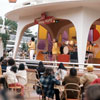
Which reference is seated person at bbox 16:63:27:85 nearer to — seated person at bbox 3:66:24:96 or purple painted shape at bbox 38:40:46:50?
seated person at bbox 3:66:24:96

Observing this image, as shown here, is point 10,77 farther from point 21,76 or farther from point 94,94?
point 94,94

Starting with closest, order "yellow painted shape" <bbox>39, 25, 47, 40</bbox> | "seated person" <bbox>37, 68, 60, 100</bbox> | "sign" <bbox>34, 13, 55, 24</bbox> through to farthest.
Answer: "seated person" <bbox>37, 68, 60, 100</bbox>, "sign" <bbox>34, 13, 55, 24</bbox>, "yellow painted shape" <bbox>39, 25, 47, 40</bbox>

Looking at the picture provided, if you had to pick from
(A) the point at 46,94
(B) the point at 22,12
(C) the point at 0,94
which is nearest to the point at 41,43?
(B) the point at 22,12

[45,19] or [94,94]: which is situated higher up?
[45,19]

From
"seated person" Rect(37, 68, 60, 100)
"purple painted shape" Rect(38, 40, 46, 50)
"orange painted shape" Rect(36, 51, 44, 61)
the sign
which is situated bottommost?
"seated person" Rect(37, 68, 60, 100)

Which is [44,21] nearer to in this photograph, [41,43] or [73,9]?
[73,9]

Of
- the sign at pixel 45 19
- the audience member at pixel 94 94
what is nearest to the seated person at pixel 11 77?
the audience member at pixel 94 94

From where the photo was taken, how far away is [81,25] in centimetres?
1294

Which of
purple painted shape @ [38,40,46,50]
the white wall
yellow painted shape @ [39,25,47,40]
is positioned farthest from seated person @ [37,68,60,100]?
yellow painted shape @ [39,25,47,40]

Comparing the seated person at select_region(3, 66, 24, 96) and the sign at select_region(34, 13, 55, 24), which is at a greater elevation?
the sign at select_region(34, 13, 55, 24)

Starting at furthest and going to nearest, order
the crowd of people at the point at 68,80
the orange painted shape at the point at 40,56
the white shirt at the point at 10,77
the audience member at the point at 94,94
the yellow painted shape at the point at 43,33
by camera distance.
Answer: the yellow painted shape at the point at 43,33, the orange painted shape at the point at 40,56, the white shirt at the point at 10,77, the crowd of people at the point at 68,80, the audience member at the point at 94,94

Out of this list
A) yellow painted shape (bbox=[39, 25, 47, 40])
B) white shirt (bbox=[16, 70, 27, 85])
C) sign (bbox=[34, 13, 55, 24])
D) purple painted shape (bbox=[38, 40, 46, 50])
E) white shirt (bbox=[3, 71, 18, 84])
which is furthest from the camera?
yellow painted shape (bbox=[39, 25, 47, 40])

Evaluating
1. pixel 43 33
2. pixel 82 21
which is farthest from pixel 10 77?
pixel 43 33

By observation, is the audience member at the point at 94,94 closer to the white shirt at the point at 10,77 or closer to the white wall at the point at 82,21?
→ the white shirt at the point at 10,77
